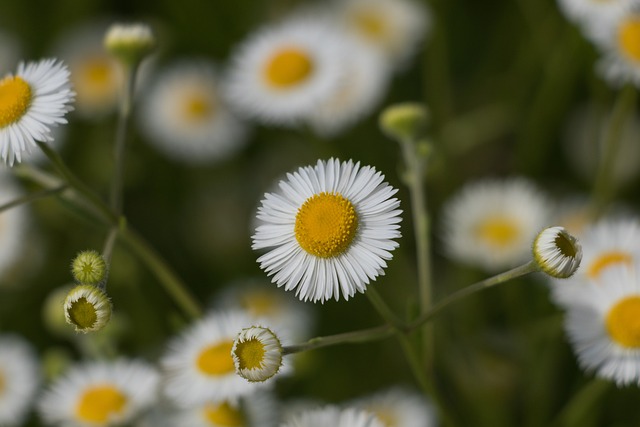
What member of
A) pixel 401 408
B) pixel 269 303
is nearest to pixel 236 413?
pixel 401 408

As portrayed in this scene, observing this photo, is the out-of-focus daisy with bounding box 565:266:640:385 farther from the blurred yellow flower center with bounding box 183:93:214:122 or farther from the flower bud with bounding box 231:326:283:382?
the blurred yellow flower center with bounding box 183:93:214:122

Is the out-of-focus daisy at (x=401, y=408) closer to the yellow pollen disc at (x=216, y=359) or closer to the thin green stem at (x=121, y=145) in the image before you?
the yellow pollen disc at (x=216, y=359)

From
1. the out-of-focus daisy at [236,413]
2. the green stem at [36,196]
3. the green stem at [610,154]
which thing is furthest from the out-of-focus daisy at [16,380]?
the green stem at [610,154]

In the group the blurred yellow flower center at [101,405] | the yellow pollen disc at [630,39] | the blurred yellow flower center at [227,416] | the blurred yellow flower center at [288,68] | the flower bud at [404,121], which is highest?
the blurred yellow flower center at [288,68]

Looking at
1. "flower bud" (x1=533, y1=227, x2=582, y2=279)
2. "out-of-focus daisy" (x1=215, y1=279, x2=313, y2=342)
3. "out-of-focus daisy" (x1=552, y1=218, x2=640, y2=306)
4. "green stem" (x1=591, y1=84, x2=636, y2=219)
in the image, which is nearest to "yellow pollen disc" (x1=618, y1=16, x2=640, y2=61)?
"green stem" (x1=591, y1=84, x2=636, y2=219)

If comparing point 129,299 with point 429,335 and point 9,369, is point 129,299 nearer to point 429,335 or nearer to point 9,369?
point 9,369

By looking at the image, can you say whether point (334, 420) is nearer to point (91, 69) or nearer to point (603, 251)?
point (603, 251)

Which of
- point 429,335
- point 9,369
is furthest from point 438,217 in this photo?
point 9,369
